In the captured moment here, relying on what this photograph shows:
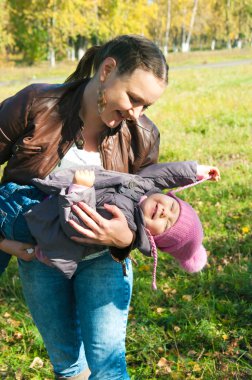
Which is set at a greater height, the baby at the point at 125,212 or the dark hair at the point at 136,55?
the dark hair at the point at 136,55

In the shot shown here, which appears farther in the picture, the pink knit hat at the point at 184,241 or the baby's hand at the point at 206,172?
the baby's hand at the point at 206,172

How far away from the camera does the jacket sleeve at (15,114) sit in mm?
2170

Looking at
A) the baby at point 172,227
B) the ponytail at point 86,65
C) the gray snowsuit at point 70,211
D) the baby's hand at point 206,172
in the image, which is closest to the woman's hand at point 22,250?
the gray snowsuit at point 70,211

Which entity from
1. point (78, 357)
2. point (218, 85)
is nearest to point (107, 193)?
point (78, 357)

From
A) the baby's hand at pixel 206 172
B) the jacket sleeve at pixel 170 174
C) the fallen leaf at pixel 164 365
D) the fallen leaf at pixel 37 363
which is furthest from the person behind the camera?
the fallen leaf at pixel 37 363

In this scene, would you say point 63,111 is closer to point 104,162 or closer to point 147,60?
point 104,162

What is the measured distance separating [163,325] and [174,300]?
0.32 metres

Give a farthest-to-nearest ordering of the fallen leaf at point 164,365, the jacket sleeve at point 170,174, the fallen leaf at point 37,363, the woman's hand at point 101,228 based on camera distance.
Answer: the fallen leaf at point 37,363
the fallen leaf at point 164,365
the jacket sleeve at point 170,174
the woman's hand at point 101,228

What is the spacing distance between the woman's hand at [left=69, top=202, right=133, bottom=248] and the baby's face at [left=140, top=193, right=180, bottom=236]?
21 cm

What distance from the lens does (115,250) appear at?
2191 millimetres

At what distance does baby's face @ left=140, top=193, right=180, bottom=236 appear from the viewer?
230 cm

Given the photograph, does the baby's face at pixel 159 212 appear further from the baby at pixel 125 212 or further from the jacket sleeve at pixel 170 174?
the jacket sleeve at pixel 170 174

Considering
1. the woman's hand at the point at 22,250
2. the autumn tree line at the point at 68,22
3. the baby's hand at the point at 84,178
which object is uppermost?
the baby's hand at the point at 84,178

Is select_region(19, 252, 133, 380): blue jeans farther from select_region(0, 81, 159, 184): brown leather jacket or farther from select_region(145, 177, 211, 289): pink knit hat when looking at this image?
select_region(0, 81, 159, 184): brown leather jacket
